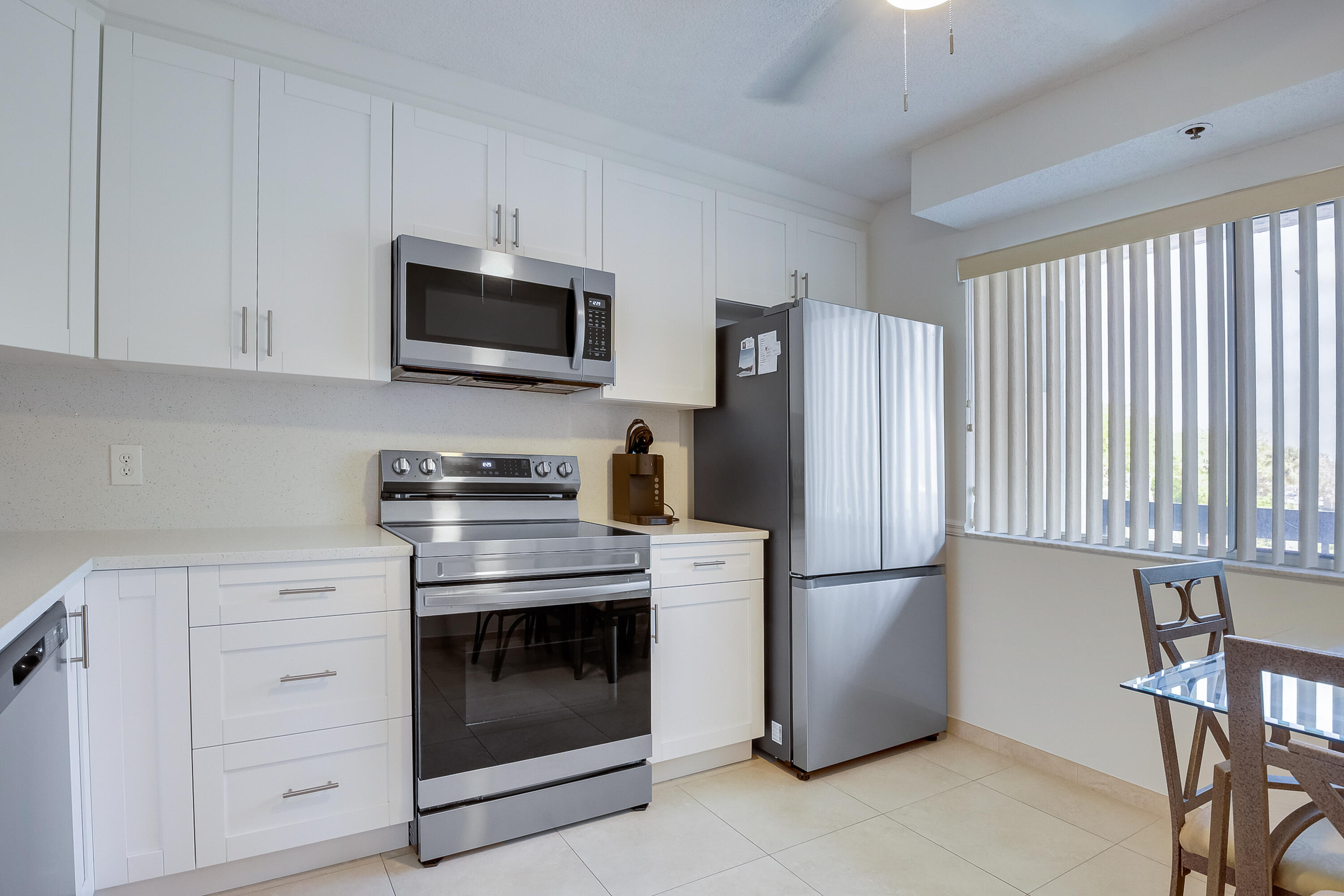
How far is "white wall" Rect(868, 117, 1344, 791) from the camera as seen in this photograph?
7.13ft

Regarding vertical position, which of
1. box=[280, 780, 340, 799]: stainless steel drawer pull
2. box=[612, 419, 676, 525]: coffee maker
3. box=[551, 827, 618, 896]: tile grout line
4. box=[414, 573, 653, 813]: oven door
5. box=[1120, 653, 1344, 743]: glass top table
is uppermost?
box=[612, 419, 676, 525]: coffee maker

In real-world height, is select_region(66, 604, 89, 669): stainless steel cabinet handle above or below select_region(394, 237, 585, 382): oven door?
below

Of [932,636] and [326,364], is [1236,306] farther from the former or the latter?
[326,364]

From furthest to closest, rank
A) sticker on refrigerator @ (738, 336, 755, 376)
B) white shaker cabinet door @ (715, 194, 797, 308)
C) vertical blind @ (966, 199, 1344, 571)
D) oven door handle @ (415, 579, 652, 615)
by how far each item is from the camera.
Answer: white shaker cabinet door @ (715, 194, 797, 308) < sticker on refrigerator @ (738, 336, 755, 376) < vertical blind @ (966, 199, 1344, 571) < oven door handle @ (415, 579, 652, 615)

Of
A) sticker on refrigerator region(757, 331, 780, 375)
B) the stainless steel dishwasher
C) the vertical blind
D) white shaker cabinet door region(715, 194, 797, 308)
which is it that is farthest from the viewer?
white shaker cabinet door region(715, 194, 797, 308)

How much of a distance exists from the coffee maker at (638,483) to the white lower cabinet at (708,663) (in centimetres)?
38

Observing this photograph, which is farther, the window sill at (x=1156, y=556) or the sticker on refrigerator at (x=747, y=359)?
the sticker on refrigerator at (x=747, y=359)

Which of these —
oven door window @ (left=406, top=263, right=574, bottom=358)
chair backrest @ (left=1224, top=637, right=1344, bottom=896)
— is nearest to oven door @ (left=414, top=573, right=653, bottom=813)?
oven door window @ (left=406, top=263, right=574, bottom=358)

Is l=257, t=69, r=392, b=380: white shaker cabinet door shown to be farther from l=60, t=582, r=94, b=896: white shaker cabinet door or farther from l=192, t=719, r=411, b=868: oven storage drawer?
l=192, t=719, r=411, b=868: oven storage drawer

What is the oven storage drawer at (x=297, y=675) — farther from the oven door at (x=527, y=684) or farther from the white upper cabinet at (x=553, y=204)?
the white upper cabinet at (x=553, y=204)

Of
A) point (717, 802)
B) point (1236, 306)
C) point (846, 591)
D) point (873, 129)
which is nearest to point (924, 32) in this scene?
point (873, 129)

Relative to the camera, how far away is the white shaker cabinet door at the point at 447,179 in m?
2.32

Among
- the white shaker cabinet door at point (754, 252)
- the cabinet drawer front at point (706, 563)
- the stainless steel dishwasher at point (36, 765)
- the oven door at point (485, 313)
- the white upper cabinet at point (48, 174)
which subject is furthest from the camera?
the white shaker cabinet door at point (754, 252)

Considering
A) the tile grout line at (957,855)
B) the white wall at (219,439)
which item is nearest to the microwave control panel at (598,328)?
the white wall at (219,439)
